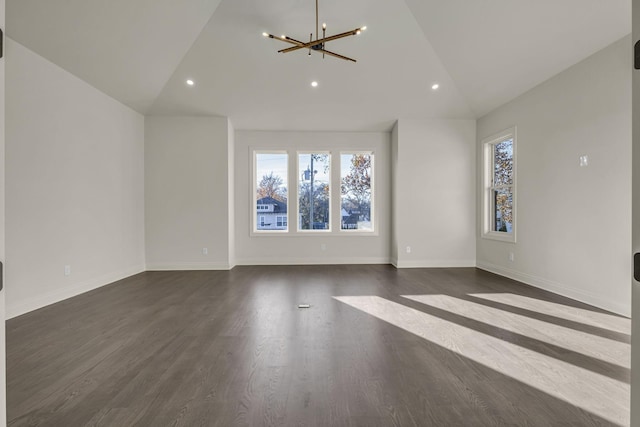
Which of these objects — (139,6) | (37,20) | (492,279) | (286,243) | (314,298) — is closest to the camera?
(37,20)

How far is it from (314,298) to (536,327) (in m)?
2.32

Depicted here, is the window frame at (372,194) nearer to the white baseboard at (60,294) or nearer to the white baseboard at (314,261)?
the white baseboard at (314,261)

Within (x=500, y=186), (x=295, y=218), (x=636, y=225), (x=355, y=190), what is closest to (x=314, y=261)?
(x=295, y=218)

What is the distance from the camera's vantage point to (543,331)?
2.93 metres

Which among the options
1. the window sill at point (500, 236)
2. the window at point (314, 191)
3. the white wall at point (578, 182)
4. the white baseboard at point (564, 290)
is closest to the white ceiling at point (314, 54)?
the white wall at point (578, 182)

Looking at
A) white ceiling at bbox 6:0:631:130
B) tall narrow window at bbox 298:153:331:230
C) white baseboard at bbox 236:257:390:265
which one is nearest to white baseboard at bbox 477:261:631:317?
white baseboard at bbox 236:257:390:265

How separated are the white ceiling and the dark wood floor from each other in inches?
122

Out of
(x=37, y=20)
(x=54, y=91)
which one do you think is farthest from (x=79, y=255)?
(x=37, y=20)

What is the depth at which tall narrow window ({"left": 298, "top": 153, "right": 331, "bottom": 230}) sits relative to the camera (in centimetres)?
707

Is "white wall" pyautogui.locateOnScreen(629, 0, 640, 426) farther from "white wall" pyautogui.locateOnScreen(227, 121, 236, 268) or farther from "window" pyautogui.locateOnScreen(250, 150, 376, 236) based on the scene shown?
"window" pyautogui.locateOnScreen(250, 150, 376, 236)

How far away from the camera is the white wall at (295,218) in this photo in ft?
22.3

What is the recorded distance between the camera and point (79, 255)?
14.7 feet

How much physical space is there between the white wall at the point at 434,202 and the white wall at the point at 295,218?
56 centimetres

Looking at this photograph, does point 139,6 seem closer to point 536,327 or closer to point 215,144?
point 215,144
